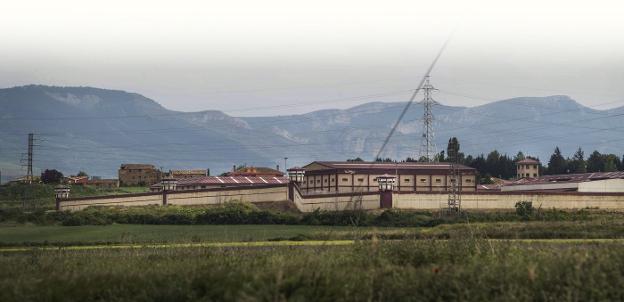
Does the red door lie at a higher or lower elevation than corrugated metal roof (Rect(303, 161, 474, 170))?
lower

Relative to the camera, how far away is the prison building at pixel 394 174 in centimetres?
11694

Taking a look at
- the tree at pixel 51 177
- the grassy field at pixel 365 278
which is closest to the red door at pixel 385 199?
the grassy field at pixel 365 278

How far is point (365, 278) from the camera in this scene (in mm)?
15305

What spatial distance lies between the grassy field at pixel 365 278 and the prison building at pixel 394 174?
98394 mm

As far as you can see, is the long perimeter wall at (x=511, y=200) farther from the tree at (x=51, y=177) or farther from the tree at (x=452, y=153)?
the tree at (x=51, y=177)

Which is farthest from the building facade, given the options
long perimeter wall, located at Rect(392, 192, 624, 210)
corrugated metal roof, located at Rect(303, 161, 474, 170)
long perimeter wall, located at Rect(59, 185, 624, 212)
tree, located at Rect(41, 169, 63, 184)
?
long perimeter wall, located at Rect(392, 192, 624, 210)

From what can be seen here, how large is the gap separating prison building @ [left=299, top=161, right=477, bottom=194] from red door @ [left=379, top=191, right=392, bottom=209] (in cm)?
3183

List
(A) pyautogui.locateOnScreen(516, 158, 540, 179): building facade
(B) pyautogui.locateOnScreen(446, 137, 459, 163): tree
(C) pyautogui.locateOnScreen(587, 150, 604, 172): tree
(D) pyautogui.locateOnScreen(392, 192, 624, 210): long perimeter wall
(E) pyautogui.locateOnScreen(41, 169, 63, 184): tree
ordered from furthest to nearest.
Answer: (A) pyautogui.locateOnScreen(516, 158, 540, 179): building facade, (C) pyautogui.locateOnScreen(587, 150, 604, 172): tree, (E) pyautogui.locateOnScreen(41, 169, 63, 184): tree, (B) pyautogui.locateOnScreen(446, 137, 459, 163): tree, (D) pyautogui.locateOnScreen(392, 192, 624, 210): long perimeter wall

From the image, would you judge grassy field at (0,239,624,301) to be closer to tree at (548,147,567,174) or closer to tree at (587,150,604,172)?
tree at (587,150,604,172)

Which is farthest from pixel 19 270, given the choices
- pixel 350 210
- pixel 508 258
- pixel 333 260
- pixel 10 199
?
pixel 10 199

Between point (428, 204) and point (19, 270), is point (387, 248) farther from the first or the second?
point (428, 204)

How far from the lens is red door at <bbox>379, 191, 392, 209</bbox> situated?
83.9 m

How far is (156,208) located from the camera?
9069 centimetres

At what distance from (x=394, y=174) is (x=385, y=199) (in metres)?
34.0
